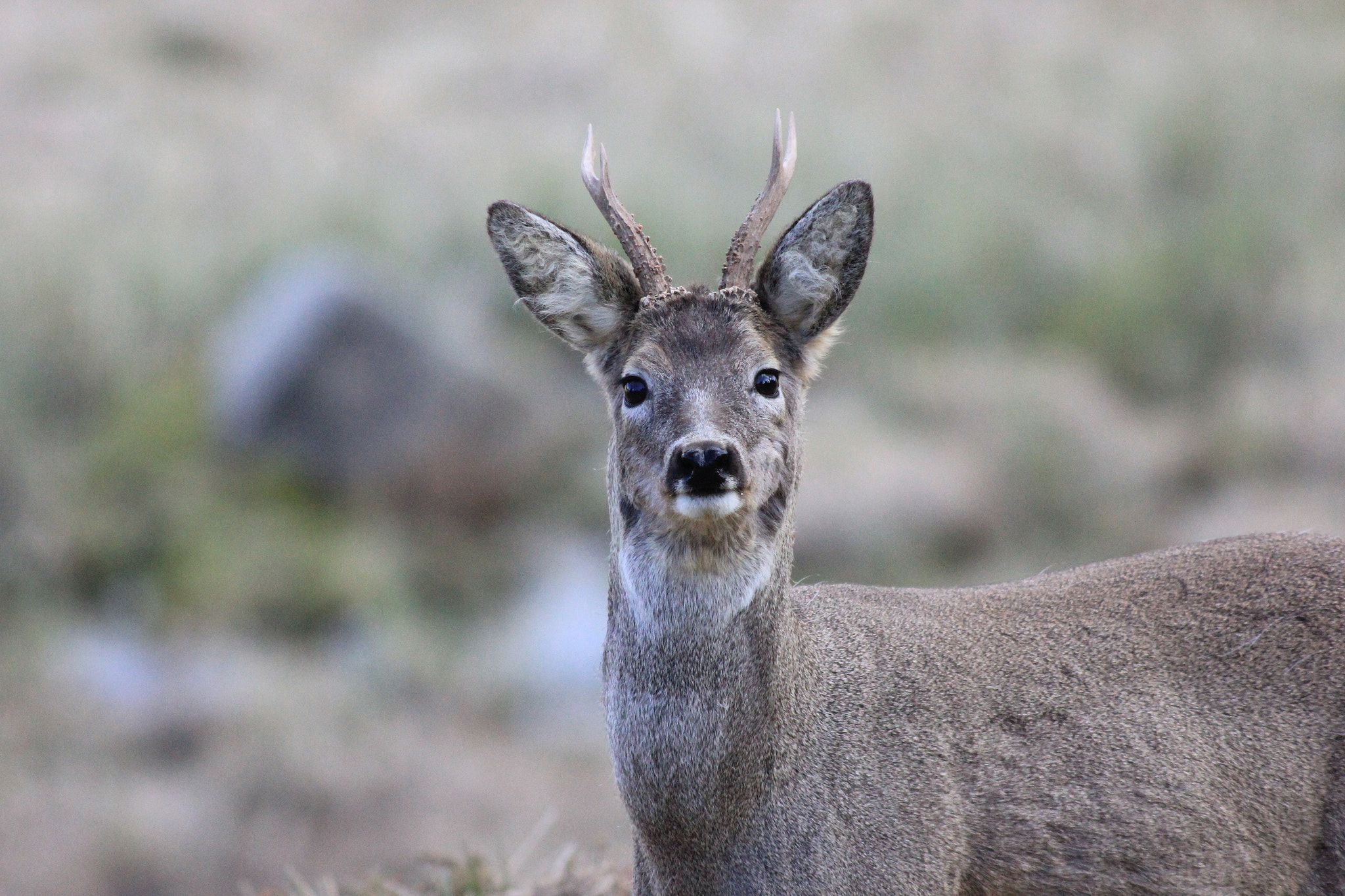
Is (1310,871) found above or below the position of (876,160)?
below

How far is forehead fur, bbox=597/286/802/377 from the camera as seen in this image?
5.59 metres

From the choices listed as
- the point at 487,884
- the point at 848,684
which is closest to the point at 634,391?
the point at 848,684

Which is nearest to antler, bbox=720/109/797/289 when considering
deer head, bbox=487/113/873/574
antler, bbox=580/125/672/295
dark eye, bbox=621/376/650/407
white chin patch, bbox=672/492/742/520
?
deer head, bbox=487/113/873/574

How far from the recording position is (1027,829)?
5469 mm

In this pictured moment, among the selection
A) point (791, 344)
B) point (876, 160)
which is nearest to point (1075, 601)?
point (791, 344)

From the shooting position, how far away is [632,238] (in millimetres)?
5797

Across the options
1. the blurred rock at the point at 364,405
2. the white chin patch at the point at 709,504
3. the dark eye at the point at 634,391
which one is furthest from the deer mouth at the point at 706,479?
the blurred rock at the point at 364,405

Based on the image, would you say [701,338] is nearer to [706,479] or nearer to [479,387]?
[706,479]

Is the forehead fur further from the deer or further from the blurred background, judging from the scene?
the blurred background

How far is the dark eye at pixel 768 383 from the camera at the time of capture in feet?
18.5

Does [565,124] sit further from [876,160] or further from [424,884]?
[424,884]

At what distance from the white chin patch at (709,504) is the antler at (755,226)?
95cm

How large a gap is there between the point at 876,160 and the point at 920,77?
14.7 feet

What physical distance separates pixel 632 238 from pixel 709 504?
1.15m
